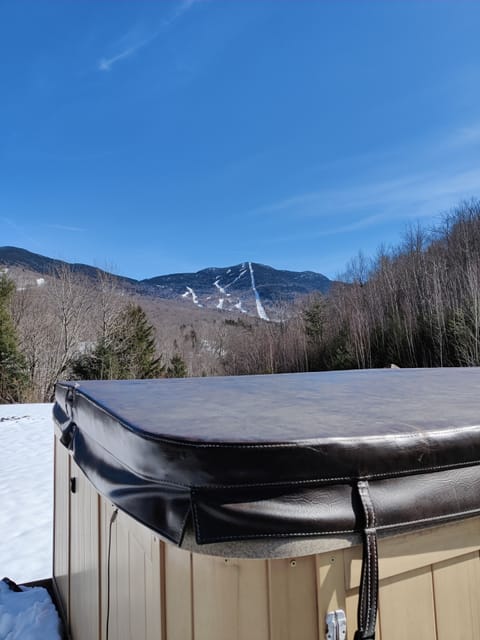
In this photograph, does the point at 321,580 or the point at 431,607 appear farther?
the point at 431,607

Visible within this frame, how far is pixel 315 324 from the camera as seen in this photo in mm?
16516

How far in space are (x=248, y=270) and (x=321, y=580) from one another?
87.5m

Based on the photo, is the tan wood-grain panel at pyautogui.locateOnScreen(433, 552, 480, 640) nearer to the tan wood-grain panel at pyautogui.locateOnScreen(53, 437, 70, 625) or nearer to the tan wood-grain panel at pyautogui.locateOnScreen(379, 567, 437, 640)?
the tan wood-grain panel at pyautogui.locateOnScreen(379, 567, 437, 640)

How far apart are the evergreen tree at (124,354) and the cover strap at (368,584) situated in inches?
623

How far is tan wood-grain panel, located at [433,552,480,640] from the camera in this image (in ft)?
2.31

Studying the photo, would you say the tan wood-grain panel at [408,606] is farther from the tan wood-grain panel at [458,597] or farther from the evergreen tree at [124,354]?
the evergreen tree at [124,354]

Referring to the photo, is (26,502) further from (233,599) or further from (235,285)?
(235,285)

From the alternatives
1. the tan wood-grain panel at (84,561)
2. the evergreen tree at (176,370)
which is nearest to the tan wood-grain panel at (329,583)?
the tan wood-grain panel at (84,561)

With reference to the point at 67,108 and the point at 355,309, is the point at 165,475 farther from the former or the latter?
the point at 67,108

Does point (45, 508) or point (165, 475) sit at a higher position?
point (165, 475)

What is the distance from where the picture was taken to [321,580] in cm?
59

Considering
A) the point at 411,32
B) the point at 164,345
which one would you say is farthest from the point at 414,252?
the point at 164,345

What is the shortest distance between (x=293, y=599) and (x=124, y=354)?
1735cm

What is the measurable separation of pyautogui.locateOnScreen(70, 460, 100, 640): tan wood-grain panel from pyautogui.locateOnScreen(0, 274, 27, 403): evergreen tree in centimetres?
1278
